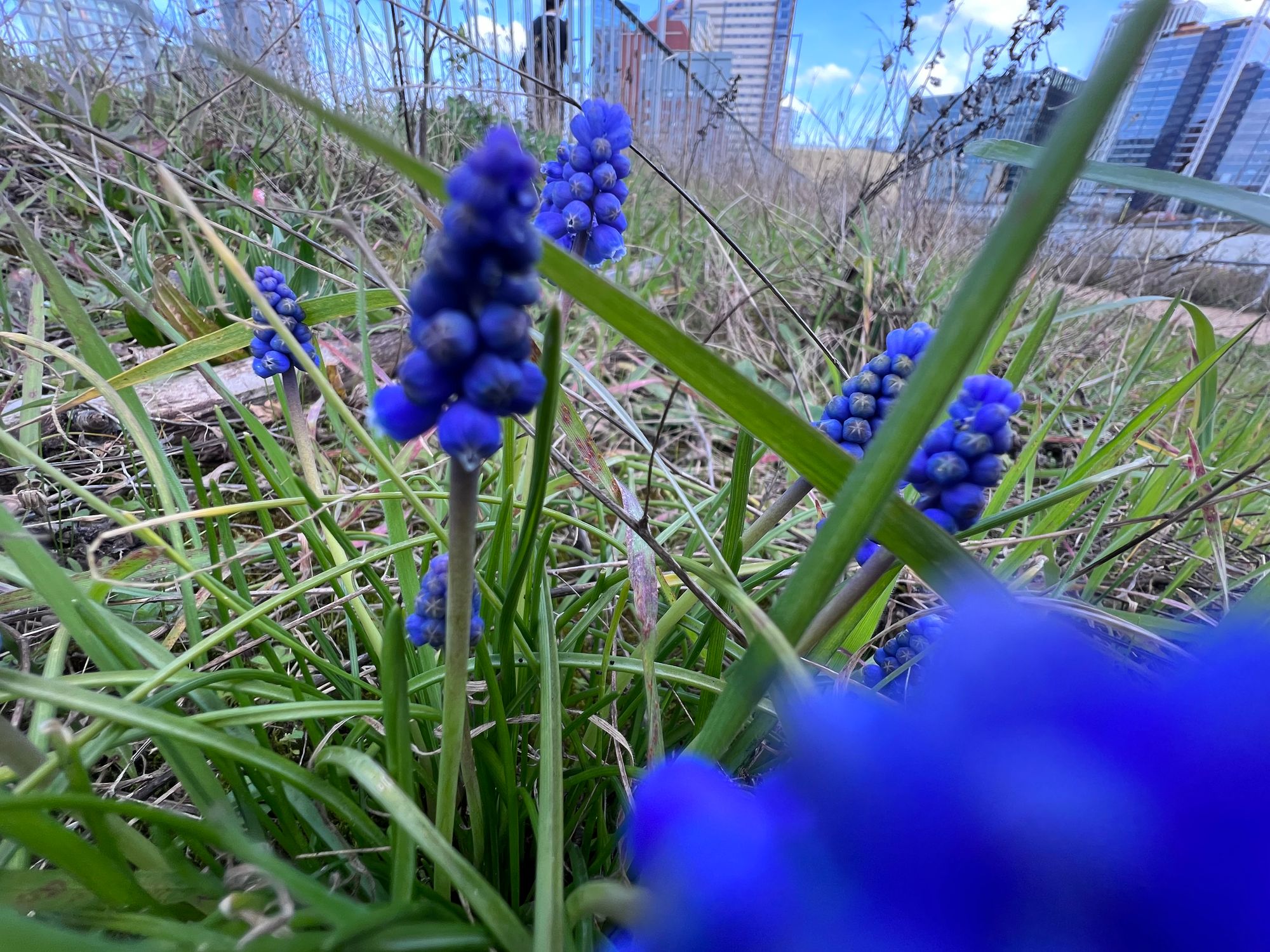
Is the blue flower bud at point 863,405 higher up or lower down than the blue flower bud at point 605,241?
lower down

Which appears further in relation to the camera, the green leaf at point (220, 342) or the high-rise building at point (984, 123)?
the high-rise building at point (984, 123)

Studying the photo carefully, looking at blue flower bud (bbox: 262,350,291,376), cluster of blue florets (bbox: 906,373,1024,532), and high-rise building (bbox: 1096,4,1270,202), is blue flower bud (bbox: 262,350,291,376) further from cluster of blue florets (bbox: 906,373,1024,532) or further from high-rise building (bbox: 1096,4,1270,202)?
high-rise building (bbox: 1096,4,1270,202)

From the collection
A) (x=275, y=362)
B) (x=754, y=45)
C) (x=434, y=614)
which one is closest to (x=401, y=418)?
(x=434, y=614)

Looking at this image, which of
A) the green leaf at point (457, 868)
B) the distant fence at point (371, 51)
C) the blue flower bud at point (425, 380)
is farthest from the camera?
the distant fence at point (371, 51)

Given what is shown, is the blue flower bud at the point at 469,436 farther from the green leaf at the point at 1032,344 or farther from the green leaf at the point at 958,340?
the green leaf at the point at 1032,344

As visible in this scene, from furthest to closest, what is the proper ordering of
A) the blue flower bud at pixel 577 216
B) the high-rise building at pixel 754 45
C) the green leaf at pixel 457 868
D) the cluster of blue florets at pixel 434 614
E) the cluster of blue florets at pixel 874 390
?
the high-rise building at pixel 754 45, the blue flower bud at pixel 577 216, the cluster of blue florets at pixel 874 390, the cluster of blue florets at pixel 434 614, the green leaf at pixel 457 868

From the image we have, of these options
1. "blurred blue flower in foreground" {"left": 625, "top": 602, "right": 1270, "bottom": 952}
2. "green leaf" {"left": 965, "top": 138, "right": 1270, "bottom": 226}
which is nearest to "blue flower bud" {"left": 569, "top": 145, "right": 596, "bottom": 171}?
"green leaf" {"left": 965, "top": 138, "right": 1270, "bottom": 226}

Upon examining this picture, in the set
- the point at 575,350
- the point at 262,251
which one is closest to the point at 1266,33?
the point at 575,350

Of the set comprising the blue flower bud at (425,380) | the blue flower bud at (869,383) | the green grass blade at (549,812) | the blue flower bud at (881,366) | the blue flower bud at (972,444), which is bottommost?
the green grass blade at (549,812)

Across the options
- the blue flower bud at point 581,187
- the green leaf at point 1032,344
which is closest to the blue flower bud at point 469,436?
the blue flower bud at point 581,187
